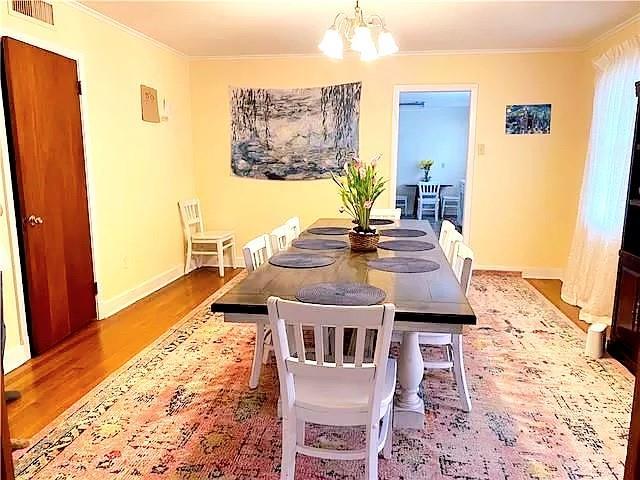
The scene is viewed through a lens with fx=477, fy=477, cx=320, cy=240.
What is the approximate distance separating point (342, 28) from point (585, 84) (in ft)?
8.50

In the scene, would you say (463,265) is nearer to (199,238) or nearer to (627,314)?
(627,314)

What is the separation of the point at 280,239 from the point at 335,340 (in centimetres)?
152

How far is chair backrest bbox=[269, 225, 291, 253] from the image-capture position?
291 centimetres

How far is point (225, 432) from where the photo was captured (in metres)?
2.25

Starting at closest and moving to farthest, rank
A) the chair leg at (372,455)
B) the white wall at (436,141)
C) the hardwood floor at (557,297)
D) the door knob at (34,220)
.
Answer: the chair leg at (372,455) → the door knob at (34,220) → the hardwood floor at (557,297) → the white wall at (436,141)

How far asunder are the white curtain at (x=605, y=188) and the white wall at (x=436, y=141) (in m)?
5.69

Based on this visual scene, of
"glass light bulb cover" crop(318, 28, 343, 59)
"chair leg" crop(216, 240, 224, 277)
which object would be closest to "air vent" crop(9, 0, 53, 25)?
"glass light bulb cover" crop(318, 28, 343, 59)

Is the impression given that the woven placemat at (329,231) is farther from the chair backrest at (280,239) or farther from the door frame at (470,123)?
the door frame at (470,123)

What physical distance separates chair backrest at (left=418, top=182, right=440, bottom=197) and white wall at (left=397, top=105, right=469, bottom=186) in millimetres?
701

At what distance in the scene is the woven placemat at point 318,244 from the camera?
112 inches

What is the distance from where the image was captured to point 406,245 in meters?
2.93

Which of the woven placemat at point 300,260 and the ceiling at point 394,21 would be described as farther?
the ceiling at point 394,21

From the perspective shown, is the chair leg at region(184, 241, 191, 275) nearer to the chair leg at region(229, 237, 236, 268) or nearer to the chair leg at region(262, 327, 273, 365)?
the chair leg at region(229, 237, 236, 268)

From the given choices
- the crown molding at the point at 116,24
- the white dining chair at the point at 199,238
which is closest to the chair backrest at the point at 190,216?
the white dining chair at the point at 199,238
